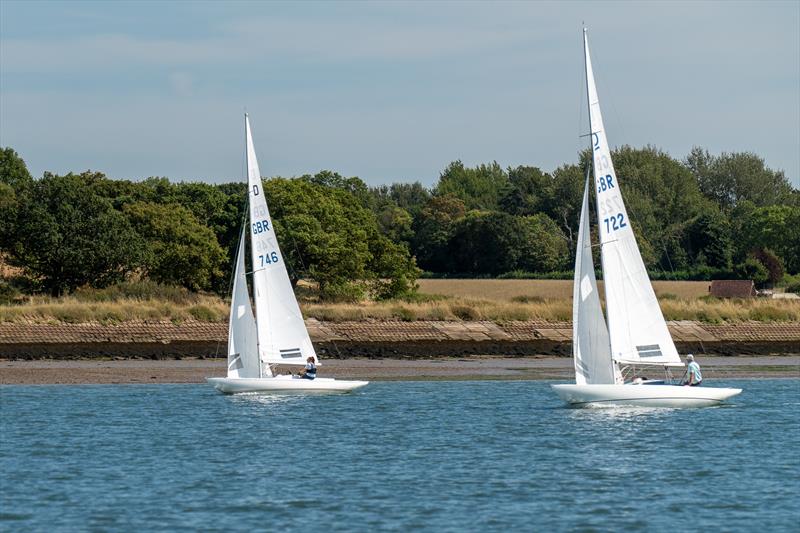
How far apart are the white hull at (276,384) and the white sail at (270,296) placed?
1.09 m

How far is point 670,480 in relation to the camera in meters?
30.7

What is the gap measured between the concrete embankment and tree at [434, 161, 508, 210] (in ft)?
316

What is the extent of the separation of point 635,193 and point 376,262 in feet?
170

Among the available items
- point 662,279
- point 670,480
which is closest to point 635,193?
point 662,279

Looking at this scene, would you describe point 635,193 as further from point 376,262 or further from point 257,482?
point 257,482

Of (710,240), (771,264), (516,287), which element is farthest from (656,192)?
(516,287)

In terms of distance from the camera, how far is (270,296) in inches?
1853

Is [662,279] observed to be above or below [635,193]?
below

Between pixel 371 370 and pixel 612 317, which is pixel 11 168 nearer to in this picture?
pixel 371 370

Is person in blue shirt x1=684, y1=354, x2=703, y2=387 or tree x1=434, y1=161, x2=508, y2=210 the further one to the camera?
tree x1=434, y1=161, x2=508, y2=210

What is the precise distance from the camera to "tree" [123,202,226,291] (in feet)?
278

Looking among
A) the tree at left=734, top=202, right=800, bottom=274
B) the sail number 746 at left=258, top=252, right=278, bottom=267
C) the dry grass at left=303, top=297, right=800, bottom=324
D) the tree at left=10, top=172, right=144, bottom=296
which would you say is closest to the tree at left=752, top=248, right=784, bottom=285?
the tree at left=734, top=202, right=800, bottom=274

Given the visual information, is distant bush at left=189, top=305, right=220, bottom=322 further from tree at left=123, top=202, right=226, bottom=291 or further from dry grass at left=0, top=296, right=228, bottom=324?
tree at left=123, top=202, right=226, bottom=291

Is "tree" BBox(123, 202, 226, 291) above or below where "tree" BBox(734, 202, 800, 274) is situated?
below
